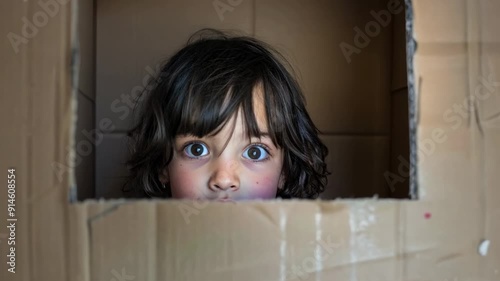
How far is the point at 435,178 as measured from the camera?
42 centimetres

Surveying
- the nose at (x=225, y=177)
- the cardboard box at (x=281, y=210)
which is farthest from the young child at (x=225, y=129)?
the cardboard box at (x=281, y=210)

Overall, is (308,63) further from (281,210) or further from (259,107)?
(281,210)

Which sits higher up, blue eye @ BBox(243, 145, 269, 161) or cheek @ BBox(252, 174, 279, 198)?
blue eye @ BBox(243, 145, 269, 161)

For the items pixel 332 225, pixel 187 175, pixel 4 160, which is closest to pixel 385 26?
pixel 187 175

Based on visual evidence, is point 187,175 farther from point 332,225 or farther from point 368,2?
point 368,2

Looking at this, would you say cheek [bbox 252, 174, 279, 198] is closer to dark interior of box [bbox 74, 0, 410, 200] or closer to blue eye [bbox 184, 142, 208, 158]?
blue eye [bbox 184, 142, 208, 158]

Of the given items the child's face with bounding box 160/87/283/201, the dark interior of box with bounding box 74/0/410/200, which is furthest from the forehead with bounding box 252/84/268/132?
the dark interior of box with bounding box 74/0/410/200

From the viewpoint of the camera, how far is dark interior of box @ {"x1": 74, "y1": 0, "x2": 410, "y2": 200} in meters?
0.83

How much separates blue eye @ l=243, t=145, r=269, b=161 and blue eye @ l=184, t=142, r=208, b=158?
5cm

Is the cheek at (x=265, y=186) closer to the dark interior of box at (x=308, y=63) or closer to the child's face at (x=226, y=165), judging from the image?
the child's face at (x=226, y=165)

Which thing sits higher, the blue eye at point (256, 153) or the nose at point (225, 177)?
the blue eye at point (256, 153)

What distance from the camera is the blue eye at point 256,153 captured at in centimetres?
68

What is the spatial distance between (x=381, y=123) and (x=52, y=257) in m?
0.59

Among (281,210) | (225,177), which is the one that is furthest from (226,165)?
(281,210)
